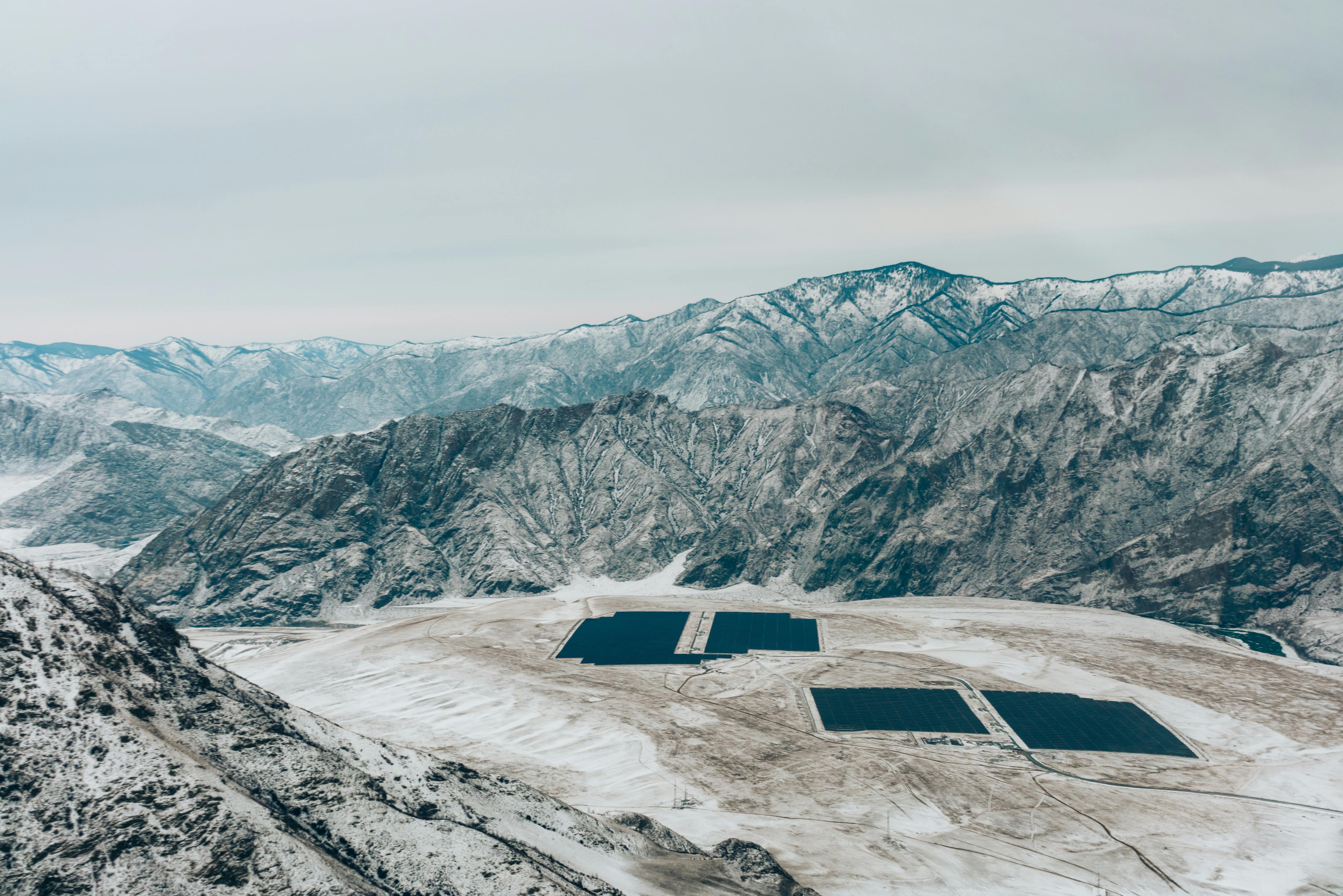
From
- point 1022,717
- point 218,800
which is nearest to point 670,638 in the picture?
point 1022,717

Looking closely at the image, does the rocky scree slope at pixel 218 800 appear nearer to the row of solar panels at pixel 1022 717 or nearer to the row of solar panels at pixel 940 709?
the row of solar panels at pixel 1022 717

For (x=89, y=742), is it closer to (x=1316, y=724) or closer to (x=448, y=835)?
(x=448, y=835)

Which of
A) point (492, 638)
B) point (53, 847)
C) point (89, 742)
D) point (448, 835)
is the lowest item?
point (492, 638)

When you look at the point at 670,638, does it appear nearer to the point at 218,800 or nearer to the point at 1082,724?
the point at 1082,724

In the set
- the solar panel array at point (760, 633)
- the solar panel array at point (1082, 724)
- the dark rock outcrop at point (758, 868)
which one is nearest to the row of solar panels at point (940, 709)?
the solar panel array at point (1082, 724)

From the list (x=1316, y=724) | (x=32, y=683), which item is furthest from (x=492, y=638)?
(x=1316, y=724)
